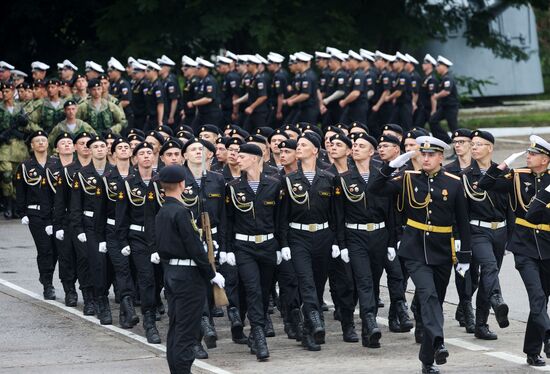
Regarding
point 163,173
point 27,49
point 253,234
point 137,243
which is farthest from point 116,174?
point 27,49

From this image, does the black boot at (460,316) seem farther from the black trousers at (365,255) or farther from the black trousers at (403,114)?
the black trousers at (403,114)

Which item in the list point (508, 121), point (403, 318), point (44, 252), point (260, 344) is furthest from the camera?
point (508, 121)

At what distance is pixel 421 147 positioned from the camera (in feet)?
40.1

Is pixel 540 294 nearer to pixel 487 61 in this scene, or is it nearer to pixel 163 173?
pixel 163 173

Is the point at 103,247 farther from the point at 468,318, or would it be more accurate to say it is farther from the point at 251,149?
the point at 468,318

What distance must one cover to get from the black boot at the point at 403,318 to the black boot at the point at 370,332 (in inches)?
31.9

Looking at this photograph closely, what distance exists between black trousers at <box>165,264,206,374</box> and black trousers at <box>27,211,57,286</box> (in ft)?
15.6

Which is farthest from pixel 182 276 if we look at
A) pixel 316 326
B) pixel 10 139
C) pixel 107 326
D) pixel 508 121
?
pixel 508 121

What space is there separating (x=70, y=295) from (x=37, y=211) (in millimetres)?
1217

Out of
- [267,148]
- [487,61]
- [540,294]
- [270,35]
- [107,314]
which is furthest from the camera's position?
[487,61]

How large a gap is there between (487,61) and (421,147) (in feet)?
90.3

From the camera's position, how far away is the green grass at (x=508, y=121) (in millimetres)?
32938

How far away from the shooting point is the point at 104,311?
46.3 ft

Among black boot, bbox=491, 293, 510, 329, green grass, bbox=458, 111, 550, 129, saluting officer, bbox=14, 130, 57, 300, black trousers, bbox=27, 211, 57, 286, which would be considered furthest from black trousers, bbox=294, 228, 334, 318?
green grass, bbox=458, 111, 550, 129
